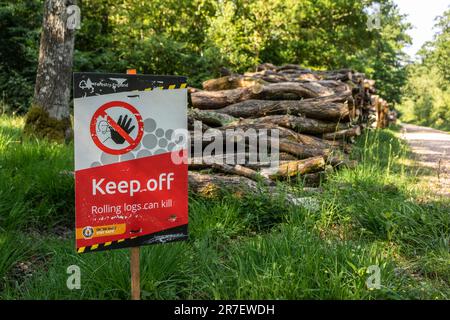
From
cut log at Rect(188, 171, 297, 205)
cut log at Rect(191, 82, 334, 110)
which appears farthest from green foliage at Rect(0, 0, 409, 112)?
cut log at Rect(188, 171, 297, 205)

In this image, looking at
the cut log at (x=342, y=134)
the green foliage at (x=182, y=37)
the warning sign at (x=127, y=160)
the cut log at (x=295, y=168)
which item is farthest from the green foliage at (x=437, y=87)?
the warning sign at (x=127, y=160)

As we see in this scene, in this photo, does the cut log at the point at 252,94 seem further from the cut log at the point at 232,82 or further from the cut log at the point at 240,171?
the cut log at the point at 240,171

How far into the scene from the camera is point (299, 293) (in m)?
2.70

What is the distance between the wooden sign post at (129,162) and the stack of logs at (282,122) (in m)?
2.17

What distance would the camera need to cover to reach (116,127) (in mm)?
2566

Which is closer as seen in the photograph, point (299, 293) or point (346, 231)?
point (299, 293)

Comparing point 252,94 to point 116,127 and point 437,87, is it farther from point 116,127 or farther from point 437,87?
point 437,87

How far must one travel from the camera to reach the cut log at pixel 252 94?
775 centimetres

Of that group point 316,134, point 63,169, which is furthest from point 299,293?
point 316,134

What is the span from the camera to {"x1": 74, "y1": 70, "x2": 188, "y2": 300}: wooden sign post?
8.26 feet

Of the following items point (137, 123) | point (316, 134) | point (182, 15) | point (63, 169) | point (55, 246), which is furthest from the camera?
point (182, 15)
